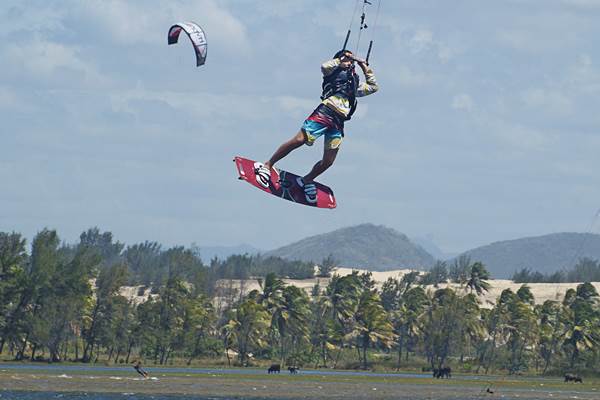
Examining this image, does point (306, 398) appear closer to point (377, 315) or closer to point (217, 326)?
point (377, 315)

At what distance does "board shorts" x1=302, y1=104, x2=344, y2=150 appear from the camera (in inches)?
A: 1113

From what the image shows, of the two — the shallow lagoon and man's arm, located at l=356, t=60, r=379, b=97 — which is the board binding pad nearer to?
man's arm, located at l=356, t=60, r=379, b=97

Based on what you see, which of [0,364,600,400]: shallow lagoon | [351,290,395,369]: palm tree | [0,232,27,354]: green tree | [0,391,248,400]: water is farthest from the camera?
[351,290,395,369]: palm tree

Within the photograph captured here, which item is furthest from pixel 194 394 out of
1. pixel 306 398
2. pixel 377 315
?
pixel 377 315

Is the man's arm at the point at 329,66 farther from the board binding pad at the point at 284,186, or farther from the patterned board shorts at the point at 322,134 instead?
the board binding pad at the point at 284,186

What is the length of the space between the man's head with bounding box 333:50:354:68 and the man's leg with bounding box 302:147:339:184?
2204 millimetres

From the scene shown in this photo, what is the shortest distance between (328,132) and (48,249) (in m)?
86.5

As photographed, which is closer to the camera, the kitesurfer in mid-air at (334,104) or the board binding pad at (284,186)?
the kitesurfer in mid-air at (334,104)

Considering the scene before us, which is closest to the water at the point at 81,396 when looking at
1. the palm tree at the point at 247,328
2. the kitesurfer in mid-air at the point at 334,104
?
the kitesurfer in mid-air at the point at 334,104

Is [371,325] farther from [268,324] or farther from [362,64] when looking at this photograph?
[362,64]

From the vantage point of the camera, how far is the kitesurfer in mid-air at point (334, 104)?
28359 millimetres

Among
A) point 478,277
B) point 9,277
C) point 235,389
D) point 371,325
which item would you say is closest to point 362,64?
point 235,389

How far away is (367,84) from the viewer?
29.1 meters

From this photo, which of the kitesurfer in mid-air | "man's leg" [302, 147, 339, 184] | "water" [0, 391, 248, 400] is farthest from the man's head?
"water" [0, 391, 248, 400]
